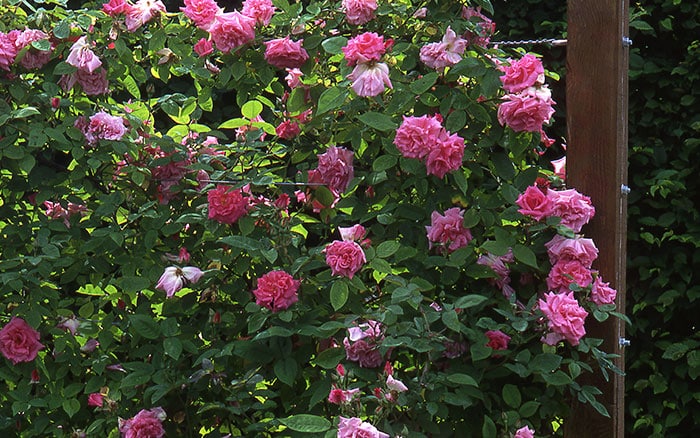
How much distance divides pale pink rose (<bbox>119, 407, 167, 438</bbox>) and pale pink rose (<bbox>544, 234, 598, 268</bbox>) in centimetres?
83

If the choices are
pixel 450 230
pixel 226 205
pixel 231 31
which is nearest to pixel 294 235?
pixel 226 205

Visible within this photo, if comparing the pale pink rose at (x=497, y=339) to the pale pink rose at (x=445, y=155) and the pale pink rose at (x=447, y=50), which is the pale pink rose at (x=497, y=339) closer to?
the pale pink rose at (x=445, y=155)

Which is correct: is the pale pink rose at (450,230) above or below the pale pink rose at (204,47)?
below

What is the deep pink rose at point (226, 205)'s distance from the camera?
2033 mm

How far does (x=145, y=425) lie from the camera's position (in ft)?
6.53

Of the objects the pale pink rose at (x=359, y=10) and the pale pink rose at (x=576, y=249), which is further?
the pale pink rose at (x=359, y=10)

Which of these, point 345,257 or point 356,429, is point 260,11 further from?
point 356,429

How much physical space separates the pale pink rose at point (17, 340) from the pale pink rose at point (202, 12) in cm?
72

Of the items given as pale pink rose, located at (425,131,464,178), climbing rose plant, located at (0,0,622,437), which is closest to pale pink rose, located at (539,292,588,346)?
climbing rose plant, located at (0,0,622,437)

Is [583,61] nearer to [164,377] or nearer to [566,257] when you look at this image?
[566,257]

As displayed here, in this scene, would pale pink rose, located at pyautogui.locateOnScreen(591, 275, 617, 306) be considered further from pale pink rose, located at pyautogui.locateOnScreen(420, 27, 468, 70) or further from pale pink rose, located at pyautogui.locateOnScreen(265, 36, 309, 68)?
pale pink rose, located at pyautogui.locateOnScreen(265, 36, 309, 68)

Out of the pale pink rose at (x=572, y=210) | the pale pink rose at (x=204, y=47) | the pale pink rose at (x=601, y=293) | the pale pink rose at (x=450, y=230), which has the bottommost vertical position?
the pale pink rose at (x=601, y=293)

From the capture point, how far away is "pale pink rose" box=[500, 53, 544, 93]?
6.36 ft

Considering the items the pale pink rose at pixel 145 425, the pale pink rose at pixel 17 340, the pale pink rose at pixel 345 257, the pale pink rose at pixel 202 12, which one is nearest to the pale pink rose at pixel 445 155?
the pale pink rose at pixel 345 257
